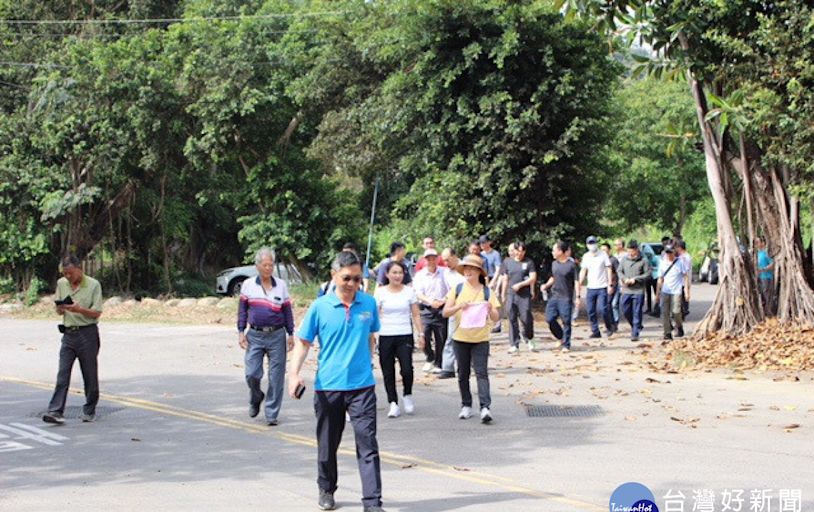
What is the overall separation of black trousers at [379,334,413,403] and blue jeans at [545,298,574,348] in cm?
605

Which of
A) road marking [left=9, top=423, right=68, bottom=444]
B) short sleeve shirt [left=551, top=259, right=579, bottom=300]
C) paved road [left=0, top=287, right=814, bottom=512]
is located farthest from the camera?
short sleeve shirt [left=551, top=259, right=579, bottom=300]

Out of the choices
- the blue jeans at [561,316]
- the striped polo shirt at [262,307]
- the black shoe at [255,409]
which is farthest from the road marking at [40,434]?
the blue jeans at [561,316]

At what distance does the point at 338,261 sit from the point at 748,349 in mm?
9475

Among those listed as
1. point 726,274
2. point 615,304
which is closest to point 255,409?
point 726,274

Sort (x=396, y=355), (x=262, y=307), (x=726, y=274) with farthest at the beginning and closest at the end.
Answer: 1. (x=726, y=274)
2. (x=396, y=355)
3. (x=262, y=307)

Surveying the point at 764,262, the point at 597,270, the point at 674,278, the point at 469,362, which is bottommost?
the point at 469,362

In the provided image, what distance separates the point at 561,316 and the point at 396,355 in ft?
20.4

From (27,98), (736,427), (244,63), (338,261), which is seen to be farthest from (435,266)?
(27,98)

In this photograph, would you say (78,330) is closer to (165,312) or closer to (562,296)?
(562,296)

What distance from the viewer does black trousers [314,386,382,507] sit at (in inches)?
279

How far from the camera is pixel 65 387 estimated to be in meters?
11.0

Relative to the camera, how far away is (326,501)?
7207mm

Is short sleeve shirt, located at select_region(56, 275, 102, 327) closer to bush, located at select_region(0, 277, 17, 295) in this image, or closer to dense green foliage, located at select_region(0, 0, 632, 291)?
dense green foliage, located at select_region(0, 0, 632, 291)

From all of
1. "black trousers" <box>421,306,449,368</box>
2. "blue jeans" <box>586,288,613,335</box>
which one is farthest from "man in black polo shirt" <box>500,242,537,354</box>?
"black trousers" <box>421,306,449,368</box>
